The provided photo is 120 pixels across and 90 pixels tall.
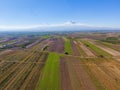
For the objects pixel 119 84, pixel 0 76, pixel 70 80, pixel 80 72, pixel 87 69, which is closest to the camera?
pixel 119 84

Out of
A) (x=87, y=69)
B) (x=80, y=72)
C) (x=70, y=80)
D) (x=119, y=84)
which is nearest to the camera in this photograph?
(x=119, y=84)

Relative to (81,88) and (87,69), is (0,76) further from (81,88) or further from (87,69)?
(87,69)

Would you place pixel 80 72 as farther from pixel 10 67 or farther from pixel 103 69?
pixel 10 67

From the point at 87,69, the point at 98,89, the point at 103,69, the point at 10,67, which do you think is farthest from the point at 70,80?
the point at 10,67

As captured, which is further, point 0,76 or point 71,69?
point 71,69

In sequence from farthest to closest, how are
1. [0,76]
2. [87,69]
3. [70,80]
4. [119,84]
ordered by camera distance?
[87,69] < [0,76] < [70,80] < [119,84]

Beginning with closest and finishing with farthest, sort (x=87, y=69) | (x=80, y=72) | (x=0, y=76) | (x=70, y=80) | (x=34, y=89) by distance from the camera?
1. (x=34, y=89)
2. (x=70, y=80)
3. (x=0, y=76)
4. (x=80, y=72)
5. (x=87, y=69)

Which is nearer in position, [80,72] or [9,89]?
[9,89]

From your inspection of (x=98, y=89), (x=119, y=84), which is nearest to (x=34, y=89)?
(x=98, y=89)
